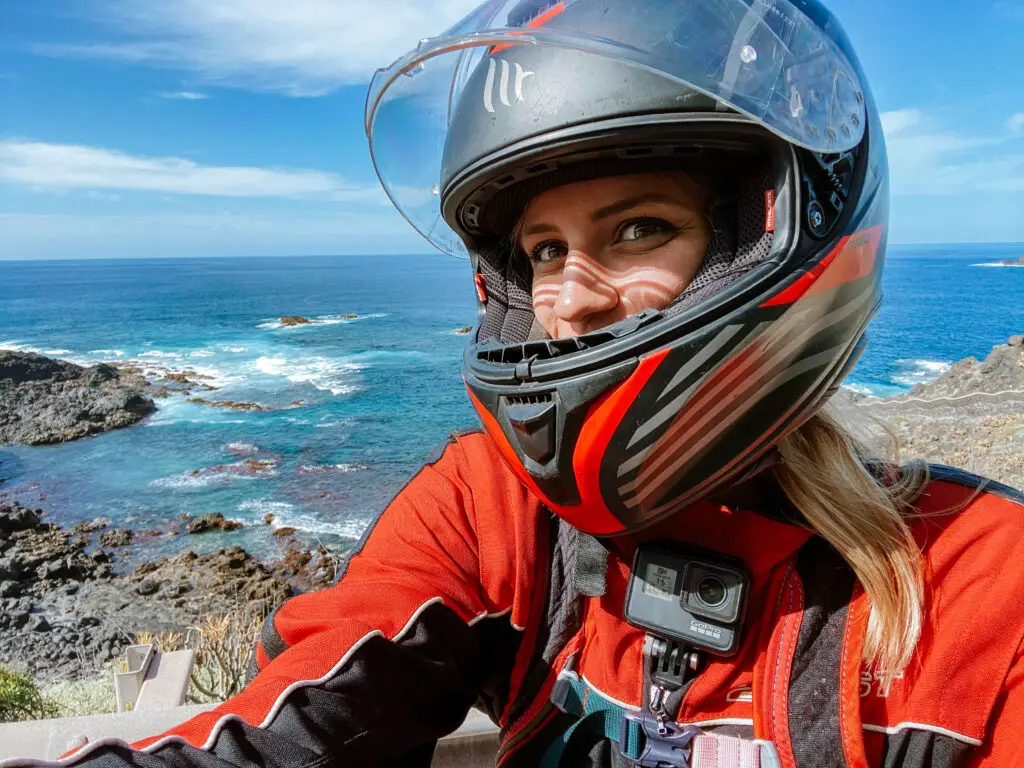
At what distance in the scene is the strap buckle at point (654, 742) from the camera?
139 centimetres

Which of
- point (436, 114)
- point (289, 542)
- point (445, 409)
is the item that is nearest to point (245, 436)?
point (445, 409)

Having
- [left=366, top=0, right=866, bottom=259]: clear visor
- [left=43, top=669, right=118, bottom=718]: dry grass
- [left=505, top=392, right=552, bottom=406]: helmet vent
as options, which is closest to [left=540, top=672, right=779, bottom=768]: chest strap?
[left=505, top=392, right=552, bottom=406]: helmet vent

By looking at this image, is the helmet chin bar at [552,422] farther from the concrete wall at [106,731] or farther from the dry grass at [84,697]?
the dry grass at [84,697]

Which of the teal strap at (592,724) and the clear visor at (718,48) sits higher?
the clear visor at (718,48)

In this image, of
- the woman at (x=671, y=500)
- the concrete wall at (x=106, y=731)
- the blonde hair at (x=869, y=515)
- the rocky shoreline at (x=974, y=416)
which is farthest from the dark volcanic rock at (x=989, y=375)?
the woman at (x=671, y=500)

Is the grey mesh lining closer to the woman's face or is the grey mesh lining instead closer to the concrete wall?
the woman's face

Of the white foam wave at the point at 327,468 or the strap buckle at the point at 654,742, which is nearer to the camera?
the strap buckle at the point at 654,742

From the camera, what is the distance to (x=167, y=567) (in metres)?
15.9

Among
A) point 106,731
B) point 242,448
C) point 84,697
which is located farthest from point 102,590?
point 106,731

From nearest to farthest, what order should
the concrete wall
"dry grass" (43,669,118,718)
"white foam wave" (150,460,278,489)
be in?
the concrete wall < "dry grass" (43,669,118,718) < "white foam wave" (150,460,278,489)

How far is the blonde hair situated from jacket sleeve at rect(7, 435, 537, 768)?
23.1 inches

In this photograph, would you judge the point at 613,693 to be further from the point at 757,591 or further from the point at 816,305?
the point at 816,305

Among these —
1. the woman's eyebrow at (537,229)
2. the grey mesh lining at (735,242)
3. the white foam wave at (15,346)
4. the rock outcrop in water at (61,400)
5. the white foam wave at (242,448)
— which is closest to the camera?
the grey mesh lining at (735,242)

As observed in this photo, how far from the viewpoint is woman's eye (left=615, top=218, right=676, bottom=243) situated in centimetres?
149
